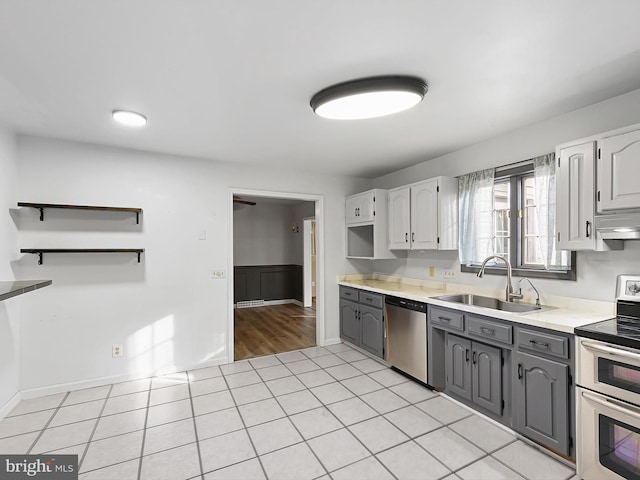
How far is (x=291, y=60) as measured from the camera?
5.76ft

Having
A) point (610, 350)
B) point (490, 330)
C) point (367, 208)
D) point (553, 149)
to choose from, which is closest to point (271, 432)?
point (490, 330)

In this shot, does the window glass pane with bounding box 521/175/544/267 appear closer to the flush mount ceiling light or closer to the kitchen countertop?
the kitchen countertop

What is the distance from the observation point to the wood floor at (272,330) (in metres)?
4.30

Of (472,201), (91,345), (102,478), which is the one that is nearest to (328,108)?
(472,201)

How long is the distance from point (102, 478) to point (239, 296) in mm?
5227

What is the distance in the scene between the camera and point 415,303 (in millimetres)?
3150

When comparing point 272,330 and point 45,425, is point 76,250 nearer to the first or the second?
point 45,425

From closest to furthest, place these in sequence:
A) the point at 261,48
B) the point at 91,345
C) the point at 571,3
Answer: the point at 571,3
the point at 261,48
the point at 91,345

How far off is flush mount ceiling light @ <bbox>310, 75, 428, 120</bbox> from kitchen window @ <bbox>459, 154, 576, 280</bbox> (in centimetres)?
140

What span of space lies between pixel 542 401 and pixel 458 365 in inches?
27.4

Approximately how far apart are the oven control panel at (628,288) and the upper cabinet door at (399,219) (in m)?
1.88

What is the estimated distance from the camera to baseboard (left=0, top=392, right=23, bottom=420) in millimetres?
2568

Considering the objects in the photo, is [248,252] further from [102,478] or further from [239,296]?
[102,478]

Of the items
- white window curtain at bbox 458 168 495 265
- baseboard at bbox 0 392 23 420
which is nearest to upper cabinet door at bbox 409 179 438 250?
white window curtain at bbox 458 168 495 265
